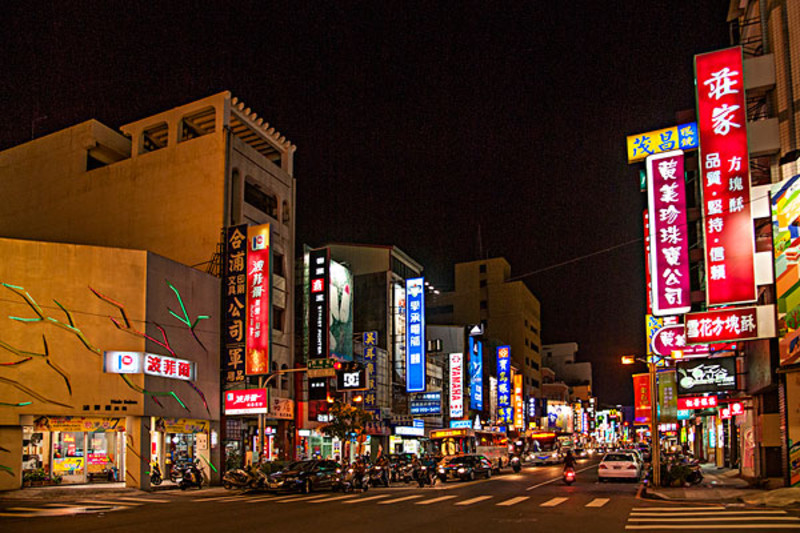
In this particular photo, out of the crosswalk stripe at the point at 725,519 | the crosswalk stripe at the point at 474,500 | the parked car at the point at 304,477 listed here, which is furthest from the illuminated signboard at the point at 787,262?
the parked car at the point at 304,477

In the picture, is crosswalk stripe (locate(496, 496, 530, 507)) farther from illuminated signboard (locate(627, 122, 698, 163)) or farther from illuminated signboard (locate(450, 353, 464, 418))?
illuminated signboard (locate(450, 353, 464, 418))

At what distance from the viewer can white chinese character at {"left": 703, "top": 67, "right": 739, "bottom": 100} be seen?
3027 cm

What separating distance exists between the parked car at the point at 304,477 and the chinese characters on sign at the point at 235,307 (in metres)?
10.1

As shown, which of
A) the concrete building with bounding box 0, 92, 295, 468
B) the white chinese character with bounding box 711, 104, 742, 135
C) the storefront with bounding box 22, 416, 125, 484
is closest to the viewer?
the white chinese character with bounding box 711, 104, 742, 135

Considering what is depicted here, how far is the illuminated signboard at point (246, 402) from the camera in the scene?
127 ft

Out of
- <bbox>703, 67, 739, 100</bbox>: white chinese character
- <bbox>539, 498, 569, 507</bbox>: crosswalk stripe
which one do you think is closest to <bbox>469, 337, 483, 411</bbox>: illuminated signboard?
<bbox>703, 67, 739, 100</bbox>: white chinese character

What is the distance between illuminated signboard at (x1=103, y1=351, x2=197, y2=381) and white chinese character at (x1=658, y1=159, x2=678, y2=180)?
24942 mm

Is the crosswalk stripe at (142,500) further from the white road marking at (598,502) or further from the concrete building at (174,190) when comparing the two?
the white road marking at (598,502)

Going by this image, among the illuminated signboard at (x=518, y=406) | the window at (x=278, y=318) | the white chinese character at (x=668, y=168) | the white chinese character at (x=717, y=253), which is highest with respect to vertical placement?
the white chinese character at (x=668, y=168)

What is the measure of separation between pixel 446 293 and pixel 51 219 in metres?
97.2

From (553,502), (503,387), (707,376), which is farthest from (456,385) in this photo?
(553,502)

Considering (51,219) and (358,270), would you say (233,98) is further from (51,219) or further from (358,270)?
(358,270)

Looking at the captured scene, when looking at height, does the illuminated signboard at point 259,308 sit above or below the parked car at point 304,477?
above

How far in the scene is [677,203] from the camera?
110ft
